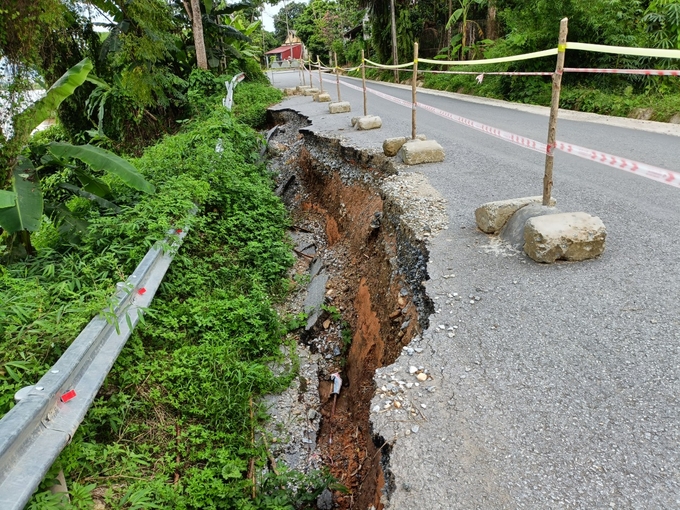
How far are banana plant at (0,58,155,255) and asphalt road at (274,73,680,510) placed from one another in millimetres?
2971

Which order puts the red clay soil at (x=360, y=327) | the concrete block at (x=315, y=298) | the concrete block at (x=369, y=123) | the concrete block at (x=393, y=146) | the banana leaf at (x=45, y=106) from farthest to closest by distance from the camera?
the concrete block at (x=369, y=123) < the concrete block at (x=393, y=146) < the concrete block at (x=315, y=298) < the banana leaf at (x=45, y=106) < the red clay soil at (x=360, y=327)

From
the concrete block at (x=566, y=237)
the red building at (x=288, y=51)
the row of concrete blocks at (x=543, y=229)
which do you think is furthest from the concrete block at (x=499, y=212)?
the red building at (x=288, y=51)

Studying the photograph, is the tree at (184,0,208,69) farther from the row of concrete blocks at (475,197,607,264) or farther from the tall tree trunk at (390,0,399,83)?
the tall tree trunk at (390,0,399,83)

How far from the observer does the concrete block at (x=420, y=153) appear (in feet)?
21.6

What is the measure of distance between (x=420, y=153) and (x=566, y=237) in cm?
333

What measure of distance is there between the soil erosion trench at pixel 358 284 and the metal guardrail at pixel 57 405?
1542 mm

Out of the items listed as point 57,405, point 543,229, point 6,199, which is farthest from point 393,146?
point 57,405

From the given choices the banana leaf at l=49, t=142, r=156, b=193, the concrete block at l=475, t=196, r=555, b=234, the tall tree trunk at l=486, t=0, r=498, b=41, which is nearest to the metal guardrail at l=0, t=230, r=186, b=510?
the banana leaf at l=49, t=142, r=156, b=193

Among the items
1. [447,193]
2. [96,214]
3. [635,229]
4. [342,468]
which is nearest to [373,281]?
[447,193]

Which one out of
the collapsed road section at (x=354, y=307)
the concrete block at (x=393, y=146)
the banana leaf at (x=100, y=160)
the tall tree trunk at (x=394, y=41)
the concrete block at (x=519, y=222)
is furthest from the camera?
the tall tree trunk at (x=394, y=41)

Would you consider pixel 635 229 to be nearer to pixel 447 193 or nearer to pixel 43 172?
pixel 447 193

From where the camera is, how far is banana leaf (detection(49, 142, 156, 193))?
13.6ft

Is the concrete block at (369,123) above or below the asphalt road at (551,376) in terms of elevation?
above

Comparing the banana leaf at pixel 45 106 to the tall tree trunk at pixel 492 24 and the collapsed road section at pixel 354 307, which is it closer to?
the collapsed road section at pixel 354 307
